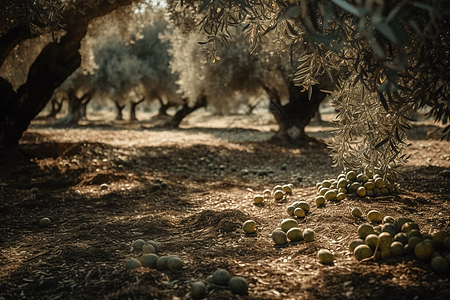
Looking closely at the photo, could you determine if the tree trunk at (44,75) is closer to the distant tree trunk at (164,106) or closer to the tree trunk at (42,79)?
the tree trunk at (42,79)

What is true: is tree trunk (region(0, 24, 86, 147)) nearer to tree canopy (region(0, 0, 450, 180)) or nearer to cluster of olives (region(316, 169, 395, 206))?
tree canopy (region(0, 0, 450, 180))

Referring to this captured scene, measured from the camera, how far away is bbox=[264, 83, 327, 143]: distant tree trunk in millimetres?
15656

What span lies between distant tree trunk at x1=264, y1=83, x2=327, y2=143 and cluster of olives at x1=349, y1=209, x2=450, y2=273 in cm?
1178

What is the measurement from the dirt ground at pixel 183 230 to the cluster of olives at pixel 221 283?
0.06 m

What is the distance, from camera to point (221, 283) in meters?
3.22

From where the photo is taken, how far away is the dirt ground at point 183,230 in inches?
123

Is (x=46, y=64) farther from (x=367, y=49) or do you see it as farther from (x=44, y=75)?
(x=367, y=49)

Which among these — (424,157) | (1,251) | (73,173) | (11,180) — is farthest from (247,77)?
(1,251)

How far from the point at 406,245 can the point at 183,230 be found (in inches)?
112

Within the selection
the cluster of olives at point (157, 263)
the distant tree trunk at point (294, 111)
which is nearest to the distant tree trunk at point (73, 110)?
the distant tree trunk at point (294, 111)

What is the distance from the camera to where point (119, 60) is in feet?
101

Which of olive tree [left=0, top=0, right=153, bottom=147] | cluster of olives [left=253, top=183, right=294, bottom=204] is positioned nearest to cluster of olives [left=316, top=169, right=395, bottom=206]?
cluster of olives [left=253, top=183, right=294, bottom=204]

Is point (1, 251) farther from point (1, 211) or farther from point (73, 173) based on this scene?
point (73, 173)

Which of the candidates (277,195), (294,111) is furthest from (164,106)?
(277,195)
